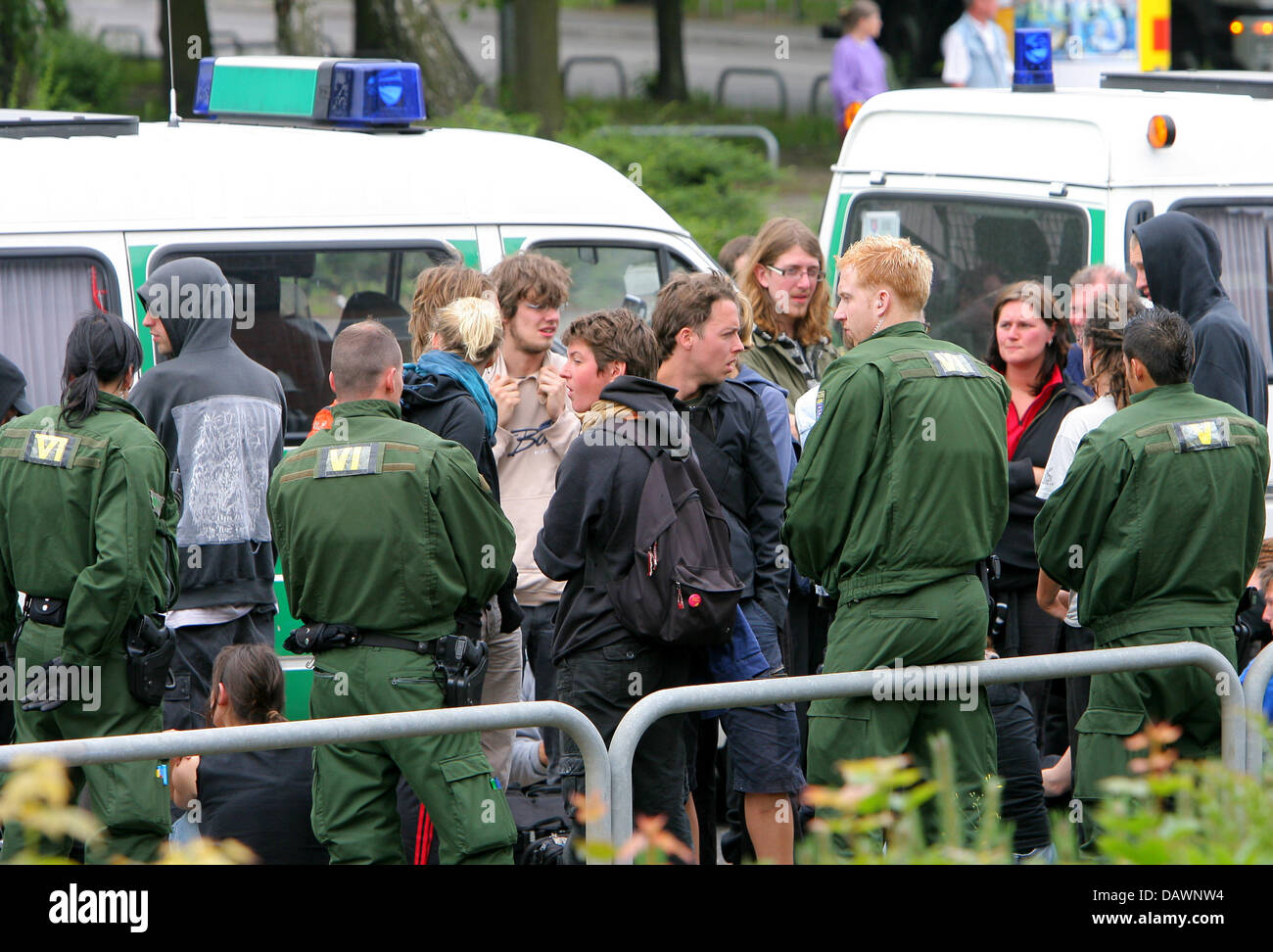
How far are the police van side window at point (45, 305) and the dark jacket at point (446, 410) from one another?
1318 millimetres

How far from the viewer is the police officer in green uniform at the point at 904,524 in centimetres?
435

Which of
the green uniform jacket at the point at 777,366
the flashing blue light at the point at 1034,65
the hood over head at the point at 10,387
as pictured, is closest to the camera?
the hood over head at the point at 10,387

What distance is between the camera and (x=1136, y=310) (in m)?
5.53

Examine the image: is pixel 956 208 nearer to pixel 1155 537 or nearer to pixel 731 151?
pixel 1155 537

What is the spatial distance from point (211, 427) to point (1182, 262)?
329 cm

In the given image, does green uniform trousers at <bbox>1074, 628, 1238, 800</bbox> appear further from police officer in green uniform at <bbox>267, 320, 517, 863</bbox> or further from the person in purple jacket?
the person in purple jacket

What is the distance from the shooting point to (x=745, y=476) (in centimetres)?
507

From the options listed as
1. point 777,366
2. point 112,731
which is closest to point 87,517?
point 112,731

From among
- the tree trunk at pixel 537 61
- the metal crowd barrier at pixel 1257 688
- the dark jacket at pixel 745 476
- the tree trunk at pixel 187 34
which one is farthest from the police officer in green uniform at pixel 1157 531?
the tree trunk at pixel 187 34

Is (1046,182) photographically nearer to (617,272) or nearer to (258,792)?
(617,272)

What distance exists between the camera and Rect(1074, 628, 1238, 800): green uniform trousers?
14.3 ft

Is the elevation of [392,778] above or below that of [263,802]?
above

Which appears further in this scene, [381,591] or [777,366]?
[777,366]

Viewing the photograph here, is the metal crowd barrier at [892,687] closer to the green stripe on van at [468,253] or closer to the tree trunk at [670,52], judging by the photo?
the green stripe on van at [468,253]
